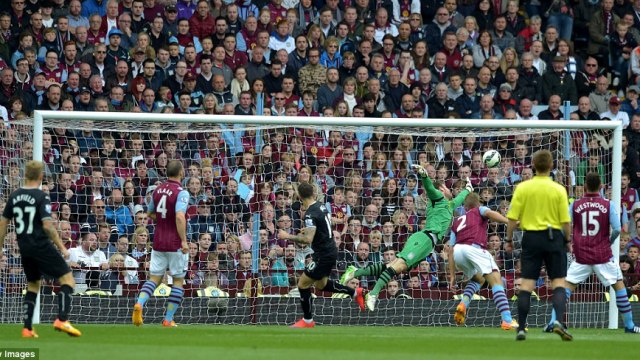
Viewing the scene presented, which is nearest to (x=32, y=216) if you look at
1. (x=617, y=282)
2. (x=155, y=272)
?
(x=155, y=272)

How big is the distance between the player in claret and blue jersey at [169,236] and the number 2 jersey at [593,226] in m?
5.00

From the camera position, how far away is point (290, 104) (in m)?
21.4

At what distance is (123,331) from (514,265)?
23.6 feet

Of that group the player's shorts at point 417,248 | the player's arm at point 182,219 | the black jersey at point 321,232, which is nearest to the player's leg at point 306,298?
the black jersey at point 321,232

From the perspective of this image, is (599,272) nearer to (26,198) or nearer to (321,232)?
(321,232)

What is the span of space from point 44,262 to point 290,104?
825 cm

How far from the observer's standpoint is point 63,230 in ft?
60.4

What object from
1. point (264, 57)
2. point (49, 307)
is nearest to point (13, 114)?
point (49, 307)

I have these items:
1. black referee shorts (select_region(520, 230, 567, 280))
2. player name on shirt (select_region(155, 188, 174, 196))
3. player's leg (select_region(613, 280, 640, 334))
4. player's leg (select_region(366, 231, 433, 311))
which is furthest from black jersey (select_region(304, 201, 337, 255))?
player's leg (select_region(613, 280, 640, 334))

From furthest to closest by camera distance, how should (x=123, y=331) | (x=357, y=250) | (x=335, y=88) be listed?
(x=335, y=88) < (x=357, y=250) < (x=123, y=331)

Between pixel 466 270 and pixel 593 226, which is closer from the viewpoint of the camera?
pixel 593 226

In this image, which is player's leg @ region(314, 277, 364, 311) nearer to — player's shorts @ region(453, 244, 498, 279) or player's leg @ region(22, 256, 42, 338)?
player's shorts @ region(453, 244, 498, 279)

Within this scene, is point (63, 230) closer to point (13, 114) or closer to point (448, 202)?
point (13, 114)

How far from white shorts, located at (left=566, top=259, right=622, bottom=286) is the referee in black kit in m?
2.51
